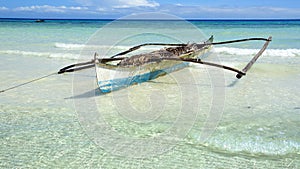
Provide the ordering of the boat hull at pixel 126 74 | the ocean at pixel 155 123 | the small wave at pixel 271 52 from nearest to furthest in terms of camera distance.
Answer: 1. the ocean at pixel 155 123
2. the boat hull at pixel 126 74
3. the small wave at pixel 271 52

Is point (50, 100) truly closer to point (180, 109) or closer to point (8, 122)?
point (8, 122)

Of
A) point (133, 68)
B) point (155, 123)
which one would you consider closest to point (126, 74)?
point (133, 68)

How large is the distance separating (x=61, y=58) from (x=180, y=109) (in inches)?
245

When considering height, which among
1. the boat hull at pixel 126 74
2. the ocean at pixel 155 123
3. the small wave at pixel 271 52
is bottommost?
the ocean at pixel 155 123

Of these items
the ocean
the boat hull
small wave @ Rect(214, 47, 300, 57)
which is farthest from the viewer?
small wave @ Rect(214, 47, 300, 57)

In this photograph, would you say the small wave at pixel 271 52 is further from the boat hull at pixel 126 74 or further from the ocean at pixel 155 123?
the boat hull at pixel 126 74

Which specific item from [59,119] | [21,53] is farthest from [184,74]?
[21,53]

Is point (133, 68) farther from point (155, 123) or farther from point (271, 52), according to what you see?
point (271, 52)

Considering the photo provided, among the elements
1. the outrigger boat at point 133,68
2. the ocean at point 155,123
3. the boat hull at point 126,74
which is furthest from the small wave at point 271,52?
the boat hull at point 126,74

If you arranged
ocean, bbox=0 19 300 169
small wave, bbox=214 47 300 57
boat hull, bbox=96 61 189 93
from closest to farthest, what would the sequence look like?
ocean, bbox=0 19 300 169, boat hull, bbox=96 61 189 93, small wave, bbox=214 47 300 57

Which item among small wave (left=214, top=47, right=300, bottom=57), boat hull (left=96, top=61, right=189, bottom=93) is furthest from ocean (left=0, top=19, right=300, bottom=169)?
small wave (left=214, top=47, right=300, bottom=57)

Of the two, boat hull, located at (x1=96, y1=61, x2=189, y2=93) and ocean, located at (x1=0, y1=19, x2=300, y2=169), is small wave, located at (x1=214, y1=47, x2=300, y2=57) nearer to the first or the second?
ocean, located at (x1=0, y1=19, x2=300, y2=169)

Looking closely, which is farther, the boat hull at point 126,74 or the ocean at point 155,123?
the boat hull at point 126,74

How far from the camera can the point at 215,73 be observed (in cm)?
643
